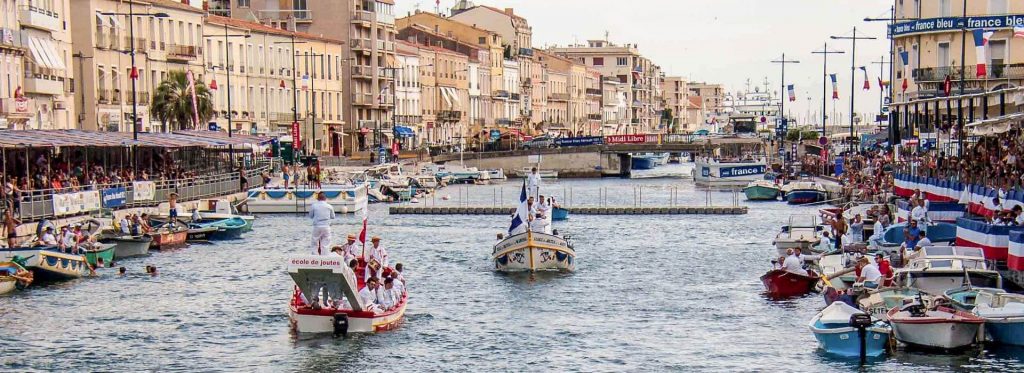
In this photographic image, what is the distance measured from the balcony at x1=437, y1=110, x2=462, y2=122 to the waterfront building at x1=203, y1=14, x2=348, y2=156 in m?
24.1

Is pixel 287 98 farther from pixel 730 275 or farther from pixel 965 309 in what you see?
pixel 965 309

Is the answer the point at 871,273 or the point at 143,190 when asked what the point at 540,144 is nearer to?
the point at 143,190

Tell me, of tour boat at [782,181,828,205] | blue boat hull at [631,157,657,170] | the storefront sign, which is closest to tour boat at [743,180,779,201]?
tour boat at [782,181,828,205]

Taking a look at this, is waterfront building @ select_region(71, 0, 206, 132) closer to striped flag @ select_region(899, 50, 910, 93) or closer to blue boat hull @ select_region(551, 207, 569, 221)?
blue boat hull @ select_region(551, 207, 569, 221)

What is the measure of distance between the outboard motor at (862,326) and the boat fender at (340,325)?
1200 centimetres

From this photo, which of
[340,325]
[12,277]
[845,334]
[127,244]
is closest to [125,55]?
[127,244]

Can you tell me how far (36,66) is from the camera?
79.5 metres

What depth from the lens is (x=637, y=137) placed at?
143 m

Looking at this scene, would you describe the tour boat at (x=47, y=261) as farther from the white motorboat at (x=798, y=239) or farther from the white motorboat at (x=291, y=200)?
the white motorboat at (x=291, y=200)

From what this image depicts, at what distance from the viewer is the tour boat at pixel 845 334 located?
35.6m

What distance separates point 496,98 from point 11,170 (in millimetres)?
120133

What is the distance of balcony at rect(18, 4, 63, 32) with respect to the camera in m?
77.3

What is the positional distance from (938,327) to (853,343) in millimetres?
1882

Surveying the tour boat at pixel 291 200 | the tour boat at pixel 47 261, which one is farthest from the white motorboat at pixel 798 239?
the tour boat at pixel 291 200
